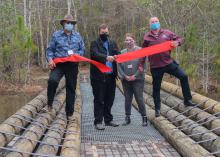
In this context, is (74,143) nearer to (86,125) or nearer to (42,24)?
(86,125)

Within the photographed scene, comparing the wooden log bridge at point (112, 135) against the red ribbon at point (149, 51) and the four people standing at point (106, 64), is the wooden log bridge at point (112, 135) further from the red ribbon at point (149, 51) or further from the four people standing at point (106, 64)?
the red ribbon at point (149, 51)

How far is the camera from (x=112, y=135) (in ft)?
22.2

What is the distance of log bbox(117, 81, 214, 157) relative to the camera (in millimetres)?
5402

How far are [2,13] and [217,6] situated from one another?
1119 cm

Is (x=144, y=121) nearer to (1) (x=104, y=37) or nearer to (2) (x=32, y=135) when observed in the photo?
(1) (x=104, y=37)

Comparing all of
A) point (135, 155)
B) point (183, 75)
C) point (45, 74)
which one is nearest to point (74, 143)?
point (135, 155)

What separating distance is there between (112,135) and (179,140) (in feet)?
4.13

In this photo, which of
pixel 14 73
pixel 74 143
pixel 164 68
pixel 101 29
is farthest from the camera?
pixel 14 73

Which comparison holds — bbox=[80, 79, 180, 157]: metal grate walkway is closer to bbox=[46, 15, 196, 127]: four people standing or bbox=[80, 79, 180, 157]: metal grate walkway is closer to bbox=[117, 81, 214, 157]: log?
bbox=[117, 81, 214, 157]: log

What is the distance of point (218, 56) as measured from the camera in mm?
18766

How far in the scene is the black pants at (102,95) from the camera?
22.9 ft

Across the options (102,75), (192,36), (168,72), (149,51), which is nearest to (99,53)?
(102,75)

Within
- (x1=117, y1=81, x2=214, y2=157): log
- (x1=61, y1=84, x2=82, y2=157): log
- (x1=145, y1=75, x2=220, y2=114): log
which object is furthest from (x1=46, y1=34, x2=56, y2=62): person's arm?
(x1=145, y1=75, x2=220, y2=114): log

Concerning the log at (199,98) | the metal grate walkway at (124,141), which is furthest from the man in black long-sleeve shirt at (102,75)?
the log at (199,98)
